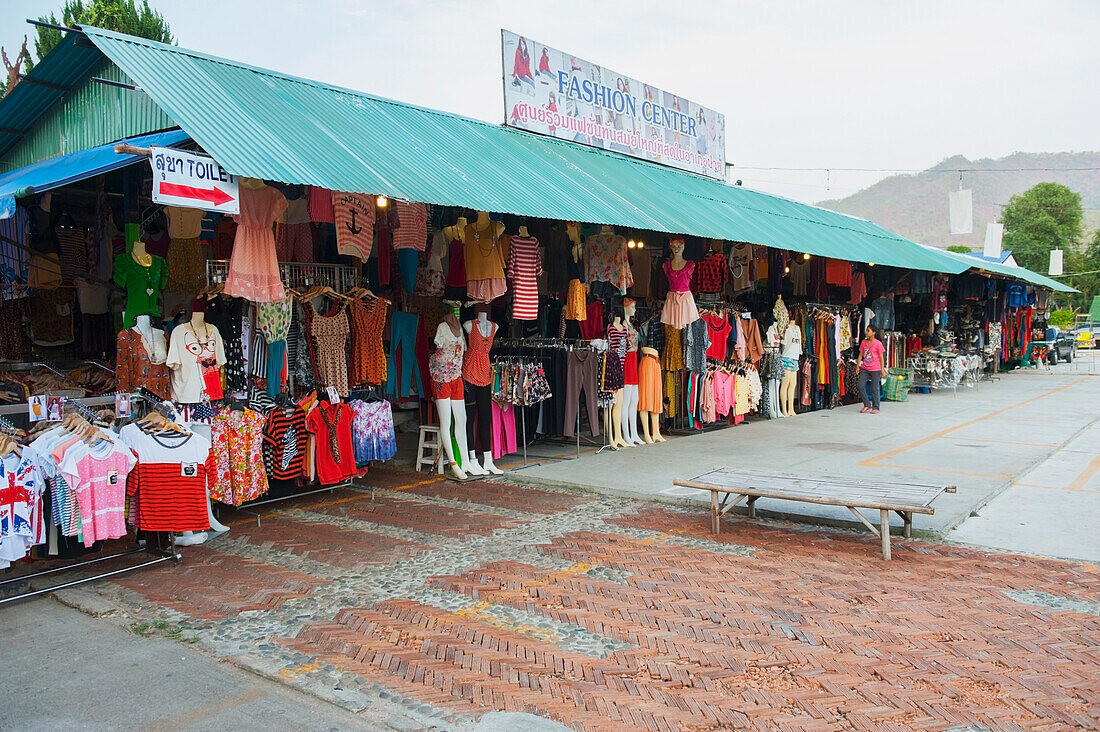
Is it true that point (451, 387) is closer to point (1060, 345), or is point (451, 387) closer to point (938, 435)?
point (938, 435)

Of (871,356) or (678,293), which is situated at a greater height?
(678,293)

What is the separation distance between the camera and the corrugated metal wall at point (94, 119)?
754 cm

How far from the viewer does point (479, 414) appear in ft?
31.3

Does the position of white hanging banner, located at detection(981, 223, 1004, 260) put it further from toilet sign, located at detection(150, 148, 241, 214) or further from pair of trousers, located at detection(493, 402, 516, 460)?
toilet sign, located at detection(150, 148, 241, 214)

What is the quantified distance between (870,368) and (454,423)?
9969 mm

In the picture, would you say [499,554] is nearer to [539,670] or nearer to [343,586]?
[343,586]

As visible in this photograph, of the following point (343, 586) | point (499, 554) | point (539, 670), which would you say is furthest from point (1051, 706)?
point (343, 586)

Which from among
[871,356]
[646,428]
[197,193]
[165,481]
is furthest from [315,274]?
[871,356]

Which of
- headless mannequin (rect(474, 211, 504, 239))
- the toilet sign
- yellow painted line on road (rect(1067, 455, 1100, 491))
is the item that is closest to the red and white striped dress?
headless mannequin (rect(474, 211, 504, 239))

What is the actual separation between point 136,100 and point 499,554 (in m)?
5.53

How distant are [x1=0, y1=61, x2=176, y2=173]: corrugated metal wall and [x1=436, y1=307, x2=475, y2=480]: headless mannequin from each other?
344 centimetres

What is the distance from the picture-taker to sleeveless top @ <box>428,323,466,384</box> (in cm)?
900

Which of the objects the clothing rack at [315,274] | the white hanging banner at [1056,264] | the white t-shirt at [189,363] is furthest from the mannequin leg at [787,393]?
the white hanging banner at [1056,264]

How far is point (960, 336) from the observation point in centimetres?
2419
